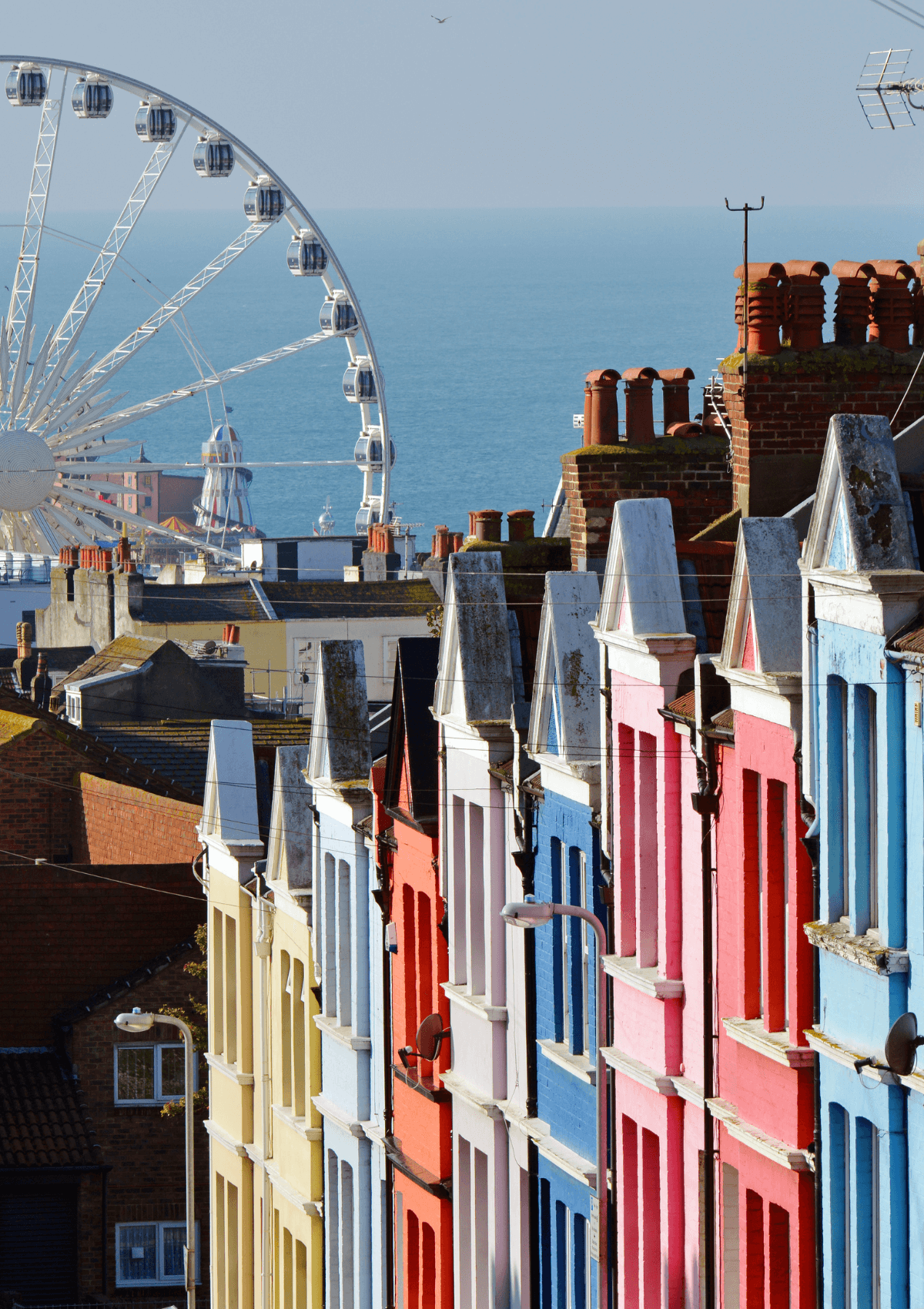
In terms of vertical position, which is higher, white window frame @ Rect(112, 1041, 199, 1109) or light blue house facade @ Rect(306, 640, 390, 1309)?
light blue house facade @ Rect(306, 640, 390, 1309)

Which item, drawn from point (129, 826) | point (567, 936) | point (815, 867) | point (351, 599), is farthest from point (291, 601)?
point (815, 867)

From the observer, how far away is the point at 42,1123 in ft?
137

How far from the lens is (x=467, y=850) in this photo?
2409cm

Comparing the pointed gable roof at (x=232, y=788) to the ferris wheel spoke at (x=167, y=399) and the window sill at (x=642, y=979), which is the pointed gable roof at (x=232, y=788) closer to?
the window sill at (x=642, y=979)

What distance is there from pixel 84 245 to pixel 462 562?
70.1 metres

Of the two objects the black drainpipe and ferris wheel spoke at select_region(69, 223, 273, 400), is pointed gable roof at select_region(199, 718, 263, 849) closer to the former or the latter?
the black drainpipe

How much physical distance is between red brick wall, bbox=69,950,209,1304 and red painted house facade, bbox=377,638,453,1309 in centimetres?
1551

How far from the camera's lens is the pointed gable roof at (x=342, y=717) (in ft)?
92.7

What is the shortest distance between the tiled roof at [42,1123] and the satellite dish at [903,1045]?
28.2 meters

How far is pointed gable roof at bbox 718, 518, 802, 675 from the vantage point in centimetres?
1734

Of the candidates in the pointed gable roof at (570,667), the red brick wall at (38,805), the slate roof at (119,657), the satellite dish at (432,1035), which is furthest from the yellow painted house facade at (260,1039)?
the slate roof at (119,657)

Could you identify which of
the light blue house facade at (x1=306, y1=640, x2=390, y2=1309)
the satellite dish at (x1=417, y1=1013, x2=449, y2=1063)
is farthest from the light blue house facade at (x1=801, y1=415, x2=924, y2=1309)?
the light blue house facade at (x1=306, y1=640, x2=390, y2=1309)

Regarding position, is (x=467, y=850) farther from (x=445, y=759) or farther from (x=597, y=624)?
(x=597, y=624)

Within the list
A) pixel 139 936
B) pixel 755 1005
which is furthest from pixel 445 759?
pixel 139 936
